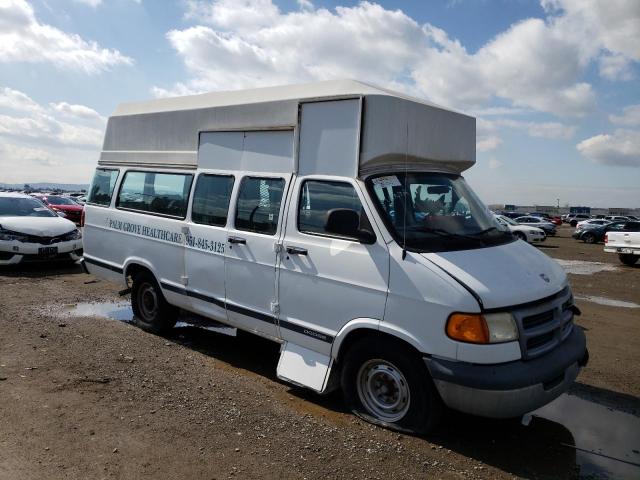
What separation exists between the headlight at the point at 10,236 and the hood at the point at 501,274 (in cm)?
960

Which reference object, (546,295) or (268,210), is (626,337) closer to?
(546,295)

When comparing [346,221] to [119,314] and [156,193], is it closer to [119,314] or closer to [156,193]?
[156,193]

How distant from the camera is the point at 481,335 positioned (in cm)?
368

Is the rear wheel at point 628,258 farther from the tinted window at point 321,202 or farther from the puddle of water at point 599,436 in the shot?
the tinted window at point 321,202

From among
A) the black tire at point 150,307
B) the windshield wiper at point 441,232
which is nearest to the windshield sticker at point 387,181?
the windshield wiper at point 441,232

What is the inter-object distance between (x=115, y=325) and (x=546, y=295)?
5545 mm

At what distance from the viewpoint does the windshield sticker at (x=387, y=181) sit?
4.39 m

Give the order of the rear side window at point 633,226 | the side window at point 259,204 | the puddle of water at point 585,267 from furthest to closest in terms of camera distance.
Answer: the rear side window at point 633,226 < the puddle of water at point 585,267 < the side window at point 259,204

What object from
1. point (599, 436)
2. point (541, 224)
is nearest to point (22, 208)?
point (599, 436)

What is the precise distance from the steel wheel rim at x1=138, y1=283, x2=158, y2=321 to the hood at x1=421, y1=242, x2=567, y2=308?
A: 408cm

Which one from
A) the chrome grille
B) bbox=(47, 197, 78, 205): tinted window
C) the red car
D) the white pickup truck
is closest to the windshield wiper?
the chrome grille

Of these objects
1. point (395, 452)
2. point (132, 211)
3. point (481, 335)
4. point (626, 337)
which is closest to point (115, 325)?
point (132, 211)

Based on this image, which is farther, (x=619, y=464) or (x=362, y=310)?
(x=362, y=310)

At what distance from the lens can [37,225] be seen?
11.0 meters
